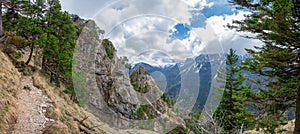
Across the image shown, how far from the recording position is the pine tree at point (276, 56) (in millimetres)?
8398

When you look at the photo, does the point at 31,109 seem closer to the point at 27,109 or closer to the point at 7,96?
the point at 27,109

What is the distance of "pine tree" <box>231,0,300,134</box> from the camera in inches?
331

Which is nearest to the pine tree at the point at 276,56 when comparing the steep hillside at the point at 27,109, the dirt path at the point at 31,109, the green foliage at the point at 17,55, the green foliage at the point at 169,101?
the steep hillside at the point at 27,109

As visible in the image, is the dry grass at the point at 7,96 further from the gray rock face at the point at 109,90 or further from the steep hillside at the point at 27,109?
the gray rock face at the point at 109,90

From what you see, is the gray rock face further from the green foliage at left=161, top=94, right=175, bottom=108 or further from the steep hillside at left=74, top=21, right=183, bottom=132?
the green foliage at left=161, top=94, right=175, bottom=108

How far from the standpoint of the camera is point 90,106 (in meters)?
28.7

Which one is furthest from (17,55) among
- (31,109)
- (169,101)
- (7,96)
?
(169,101)

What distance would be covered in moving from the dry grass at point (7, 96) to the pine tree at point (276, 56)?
10240mm

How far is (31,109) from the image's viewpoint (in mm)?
13195

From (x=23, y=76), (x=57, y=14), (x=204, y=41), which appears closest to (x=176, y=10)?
(x=204, y=41)

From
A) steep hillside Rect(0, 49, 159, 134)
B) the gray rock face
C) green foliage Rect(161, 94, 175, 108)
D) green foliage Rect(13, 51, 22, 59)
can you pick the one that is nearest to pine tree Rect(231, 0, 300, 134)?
steep hillside Rect(0, 49, 159, 134)

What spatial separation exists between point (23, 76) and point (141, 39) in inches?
391

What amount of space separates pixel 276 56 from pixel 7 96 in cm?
1205

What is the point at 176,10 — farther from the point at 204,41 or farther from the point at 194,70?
the point at 194,70
